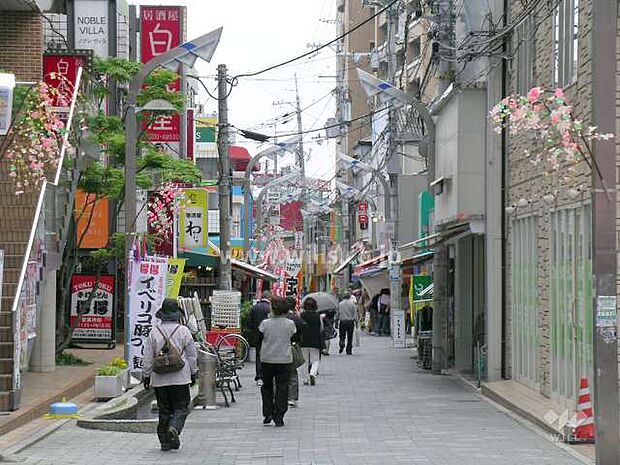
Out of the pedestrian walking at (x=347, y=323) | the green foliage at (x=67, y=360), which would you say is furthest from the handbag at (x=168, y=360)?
the pedestrian walking at (x=347, y=323)

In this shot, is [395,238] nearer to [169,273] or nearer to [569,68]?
[169,273]

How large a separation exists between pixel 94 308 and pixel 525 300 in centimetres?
1294

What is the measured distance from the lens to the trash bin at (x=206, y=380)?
20047mm

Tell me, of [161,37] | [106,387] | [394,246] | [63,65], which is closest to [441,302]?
[63,65]

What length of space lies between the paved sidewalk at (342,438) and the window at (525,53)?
227 inches

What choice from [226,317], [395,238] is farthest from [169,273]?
[395,238]

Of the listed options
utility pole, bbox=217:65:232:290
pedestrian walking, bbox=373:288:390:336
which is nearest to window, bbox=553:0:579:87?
utility pole, bbox=217:65:232:290

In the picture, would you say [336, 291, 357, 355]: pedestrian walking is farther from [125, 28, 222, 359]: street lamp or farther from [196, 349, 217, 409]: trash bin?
[196, 349, 217, 409]: trash bin

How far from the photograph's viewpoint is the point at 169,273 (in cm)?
2541

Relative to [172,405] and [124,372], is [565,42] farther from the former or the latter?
[124,372]

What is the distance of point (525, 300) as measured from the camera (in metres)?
22.0

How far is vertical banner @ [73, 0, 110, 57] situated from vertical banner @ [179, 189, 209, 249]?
4.88 metres

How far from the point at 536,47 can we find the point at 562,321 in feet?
17.1

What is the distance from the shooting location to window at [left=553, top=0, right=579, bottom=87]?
17.4 metres
